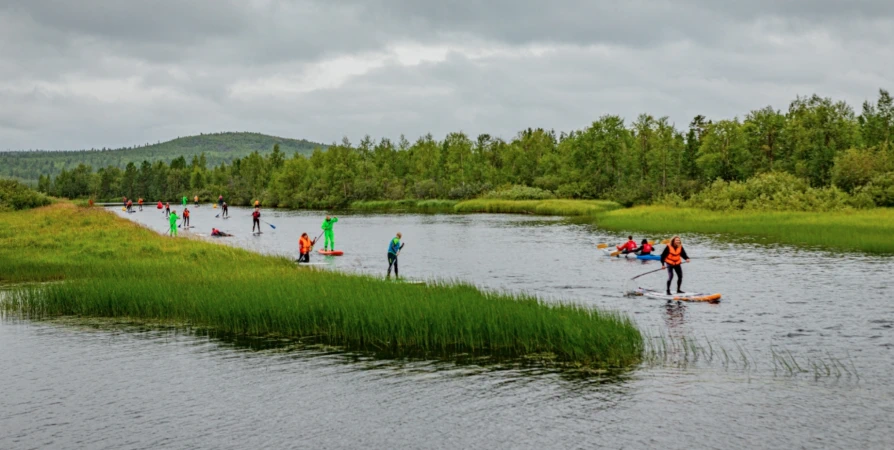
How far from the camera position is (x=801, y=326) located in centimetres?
2348

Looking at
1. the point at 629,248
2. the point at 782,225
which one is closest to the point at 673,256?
the point at 629,248

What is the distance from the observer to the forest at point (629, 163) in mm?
89688

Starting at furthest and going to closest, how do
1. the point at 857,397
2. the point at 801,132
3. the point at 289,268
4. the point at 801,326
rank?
1. the point at 801,132
2. the point at 289,268
3. the point at 801,326
4. the point at 857,397

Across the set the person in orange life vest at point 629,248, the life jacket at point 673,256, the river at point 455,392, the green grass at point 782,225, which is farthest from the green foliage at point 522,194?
the river at point 455,392

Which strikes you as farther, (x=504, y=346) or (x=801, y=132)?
(x=801, y=132)

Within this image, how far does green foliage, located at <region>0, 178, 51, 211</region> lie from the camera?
7238 centimetres

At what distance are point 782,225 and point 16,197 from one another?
72.7m

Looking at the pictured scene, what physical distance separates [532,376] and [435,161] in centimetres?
15311

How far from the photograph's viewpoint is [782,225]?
207 ft

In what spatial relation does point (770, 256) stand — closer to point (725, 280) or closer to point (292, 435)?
point (725, 280)

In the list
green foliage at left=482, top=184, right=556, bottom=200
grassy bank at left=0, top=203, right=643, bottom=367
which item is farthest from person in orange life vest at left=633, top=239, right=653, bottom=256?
green foliage at left=482, top=184, right=556, bottom=200

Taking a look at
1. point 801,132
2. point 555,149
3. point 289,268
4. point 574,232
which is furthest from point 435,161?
point 289,268

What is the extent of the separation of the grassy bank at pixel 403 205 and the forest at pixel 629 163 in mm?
6827

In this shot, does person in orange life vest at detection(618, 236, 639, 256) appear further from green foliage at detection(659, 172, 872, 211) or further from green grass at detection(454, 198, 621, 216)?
green grass at detection(454, 198, 621, 216)
